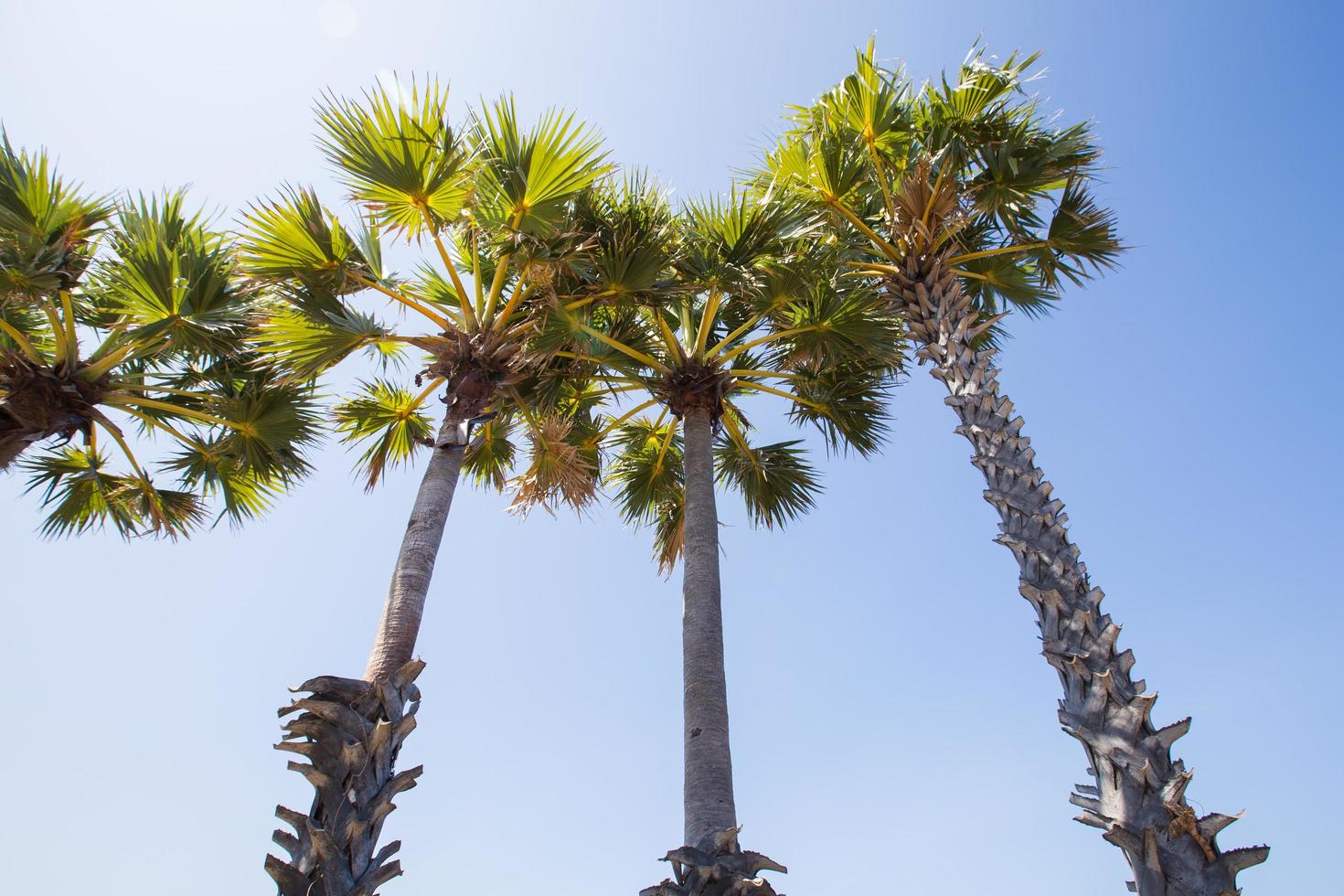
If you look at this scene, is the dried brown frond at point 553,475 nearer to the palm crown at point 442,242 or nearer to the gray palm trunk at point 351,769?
the palm crown at point 442,242

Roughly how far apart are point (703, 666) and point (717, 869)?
1.78 metres

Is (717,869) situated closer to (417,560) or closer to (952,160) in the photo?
(417,560)

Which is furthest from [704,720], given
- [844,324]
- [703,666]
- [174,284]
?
[174,284]

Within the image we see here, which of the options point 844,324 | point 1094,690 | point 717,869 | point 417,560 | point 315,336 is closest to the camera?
point 1094,690

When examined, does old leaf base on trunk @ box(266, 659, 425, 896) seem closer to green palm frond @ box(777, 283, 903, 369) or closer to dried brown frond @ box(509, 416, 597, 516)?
dried brown frond @ box(509, 416, 597, 516)

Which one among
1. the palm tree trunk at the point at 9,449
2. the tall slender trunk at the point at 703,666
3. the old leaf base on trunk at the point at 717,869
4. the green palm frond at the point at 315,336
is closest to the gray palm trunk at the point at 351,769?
the old leaf base on trunk at the point at 717,869

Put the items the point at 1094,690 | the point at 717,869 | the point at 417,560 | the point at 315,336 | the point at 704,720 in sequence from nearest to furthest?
the point at 1094,690 < the point at 717,869 < the point at 704,720 < the point at 417,560 < the point at 315,336

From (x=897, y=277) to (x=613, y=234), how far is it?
8.94 ft

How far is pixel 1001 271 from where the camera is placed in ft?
30.3

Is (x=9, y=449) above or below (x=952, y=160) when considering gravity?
below

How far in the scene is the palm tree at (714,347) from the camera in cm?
764

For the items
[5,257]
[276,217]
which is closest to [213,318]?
[276,217]

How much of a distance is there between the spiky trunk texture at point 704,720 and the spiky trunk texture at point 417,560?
2185mm

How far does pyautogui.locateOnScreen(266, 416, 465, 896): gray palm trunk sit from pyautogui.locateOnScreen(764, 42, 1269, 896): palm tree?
3.85 meters
